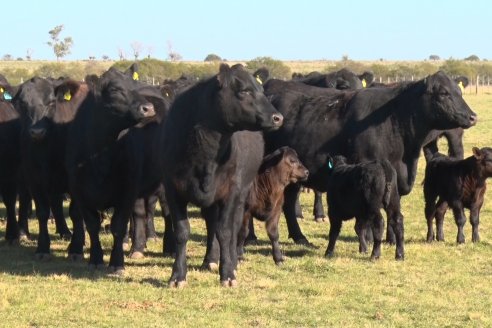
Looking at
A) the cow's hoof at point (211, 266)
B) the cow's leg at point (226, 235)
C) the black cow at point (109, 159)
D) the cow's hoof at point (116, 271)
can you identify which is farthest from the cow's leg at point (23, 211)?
the cow's leg at point (226, 235)

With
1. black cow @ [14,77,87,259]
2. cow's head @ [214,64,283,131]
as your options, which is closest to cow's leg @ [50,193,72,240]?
black cow @ [14,77,87,259]

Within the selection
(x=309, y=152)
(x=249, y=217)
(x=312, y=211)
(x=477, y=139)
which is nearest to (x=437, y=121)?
(x=309, y=152)

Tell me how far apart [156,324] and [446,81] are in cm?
556

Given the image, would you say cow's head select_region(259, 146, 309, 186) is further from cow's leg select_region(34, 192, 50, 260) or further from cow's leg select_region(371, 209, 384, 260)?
cow's leg select_region(34, 192, 50, 260)

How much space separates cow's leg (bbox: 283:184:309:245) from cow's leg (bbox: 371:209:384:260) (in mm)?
1656

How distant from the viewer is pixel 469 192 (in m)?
11.5

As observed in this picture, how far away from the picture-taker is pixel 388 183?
33.4ft

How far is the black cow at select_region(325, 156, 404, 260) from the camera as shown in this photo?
1002 centimetres

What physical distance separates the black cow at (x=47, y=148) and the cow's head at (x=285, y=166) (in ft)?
7.19

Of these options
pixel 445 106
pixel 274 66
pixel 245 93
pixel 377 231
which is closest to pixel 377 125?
pixel 445 106

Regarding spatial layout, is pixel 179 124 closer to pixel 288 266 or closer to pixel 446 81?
pixel 288 266

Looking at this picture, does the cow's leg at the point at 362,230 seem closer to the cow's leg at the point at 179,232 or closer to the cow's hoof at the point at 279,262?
the cow's hoof at the point at 279,262

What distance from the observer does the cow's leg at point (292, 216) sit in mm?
11867

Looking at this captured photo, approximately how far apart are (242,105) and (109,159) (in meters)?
1.69
